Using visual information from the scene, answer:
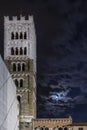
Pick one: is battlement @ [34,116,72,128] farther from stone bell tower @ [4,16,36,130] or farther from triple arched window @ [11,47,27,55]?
triple arched window @ [11,47,27,55]

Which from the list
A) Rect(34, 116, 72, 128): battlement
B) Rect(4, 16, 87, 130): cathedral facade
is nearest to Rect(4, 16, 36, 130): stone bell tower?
Rect(4, 16, 87, 130): cathedral facade

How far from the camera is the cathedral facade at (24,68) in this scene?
80.4m

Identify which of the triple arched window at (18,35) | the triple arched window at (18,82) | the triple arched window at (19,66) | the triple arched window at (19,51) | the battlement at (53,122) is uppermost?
the triple arched window at (18,35)

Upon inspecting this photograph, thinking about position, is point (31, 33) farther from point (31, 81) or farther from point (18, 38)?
point (31, 81)

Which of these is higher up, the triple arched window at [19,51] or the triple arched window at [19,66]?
the triple arched window at [19,51]

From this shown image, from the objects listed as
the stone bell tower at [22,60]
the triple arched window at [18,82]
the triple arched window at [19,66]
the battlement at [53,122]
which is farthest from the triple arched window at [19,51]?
the battlement at [53,122]

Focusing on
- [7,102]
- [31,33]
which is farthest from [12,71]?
[7,102]

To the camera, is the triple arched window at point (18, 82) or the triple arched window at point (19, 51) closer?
the triple arched window at point (18, 82)

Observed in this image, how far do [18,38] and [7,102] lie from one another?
23506 millimetres

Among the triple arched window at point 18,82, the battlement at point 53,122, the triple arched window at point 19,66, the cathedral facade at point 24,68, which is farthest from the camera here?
the battlement at point 53,122

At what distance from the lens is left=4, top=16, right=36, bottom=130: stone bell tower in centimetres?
8025

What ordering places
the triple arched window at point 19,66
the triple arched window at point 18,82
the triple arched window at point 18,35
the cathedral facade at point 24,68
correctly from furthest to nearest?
the triple arched window at point 18,35 → the triple arched window at point 19,66 → the triple arched window at point 18,82 → the cathedral facade at point 24,68

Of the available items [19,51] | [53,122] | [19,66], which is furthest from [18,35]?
[53,122]

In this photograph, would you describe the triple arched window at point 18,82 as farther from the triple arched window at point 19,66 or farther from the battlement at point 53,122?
the battlement at point 53,122
